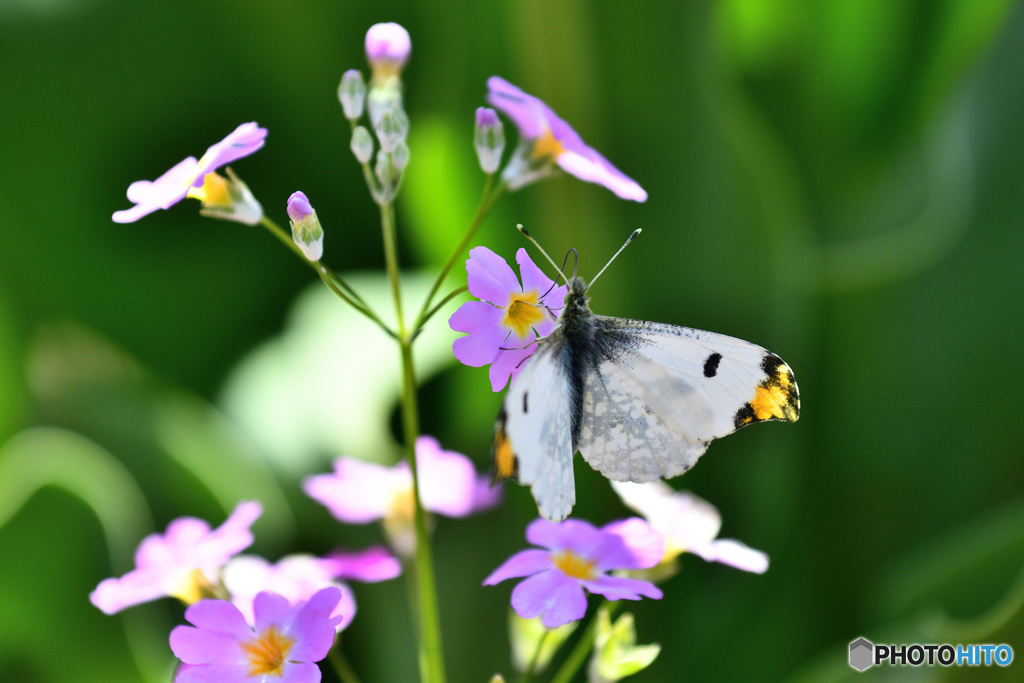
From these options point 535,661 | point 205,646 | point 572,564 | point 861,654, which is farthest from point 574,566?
point 861,654

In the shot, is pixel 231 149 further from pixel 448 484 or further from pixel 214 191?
pixel 448 484

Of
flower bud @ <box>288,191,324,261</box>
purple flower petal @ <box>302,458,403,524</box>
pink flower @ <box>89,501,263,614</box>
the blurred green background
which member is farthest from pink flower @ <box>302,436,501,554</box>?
the blurred green background

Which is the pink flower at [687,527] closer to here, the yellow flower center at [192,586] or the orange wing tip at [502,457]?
the orange wing tip at [502,457]

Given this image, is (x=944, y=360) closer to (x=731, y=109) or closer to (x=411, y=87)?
(x=731, y=109)

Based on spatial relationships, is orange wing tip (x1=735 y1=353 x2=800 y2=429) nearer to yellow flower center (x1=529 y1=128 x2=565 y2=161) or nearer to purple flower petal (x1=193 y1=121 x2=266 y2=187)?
yellow flower center (x1=529 y1=128 x2=565 y2=161)

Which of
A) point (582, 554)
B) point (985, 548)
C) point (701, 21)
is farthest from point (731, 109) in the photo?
point (582, 554)

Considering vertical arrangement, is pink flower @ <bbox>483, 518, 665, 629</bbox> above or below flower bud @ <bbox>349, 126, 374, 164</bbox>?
below
